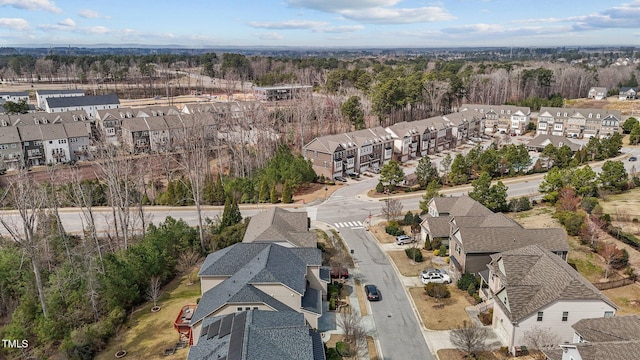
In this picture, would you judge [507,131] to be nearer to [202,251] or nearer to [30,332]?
[202,251]

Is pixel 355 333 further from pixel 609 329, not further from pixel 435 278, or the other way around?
pixel 609 329

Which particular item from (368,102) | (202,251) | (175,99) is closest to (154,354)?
(202,251)

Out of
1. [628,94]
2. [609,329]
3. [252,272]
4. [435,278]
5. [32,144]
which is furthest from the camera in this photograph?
[628,94]

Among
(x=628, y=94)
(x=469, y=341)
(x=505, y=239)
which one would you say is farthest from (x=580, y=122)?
(x=469, y=341)

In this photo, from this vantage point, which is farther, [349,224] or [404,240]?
[349,224]

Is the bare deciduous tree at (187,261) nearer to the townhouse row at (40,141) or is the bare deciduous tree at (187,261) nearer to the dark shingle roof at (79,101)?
the townhouse row at (40,141)

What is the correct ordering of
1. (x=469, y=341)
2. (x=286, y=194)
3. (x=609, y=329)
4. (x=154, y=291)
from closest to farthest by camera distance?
(x=609, y=329), (x=469, y=341), (x=154, y=291), (x=286, y=194)

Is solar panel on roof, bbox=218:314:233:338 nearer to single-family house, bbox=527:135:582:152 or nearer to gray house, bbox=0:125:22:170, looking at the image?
gray house, bbox=0:125:22:170
